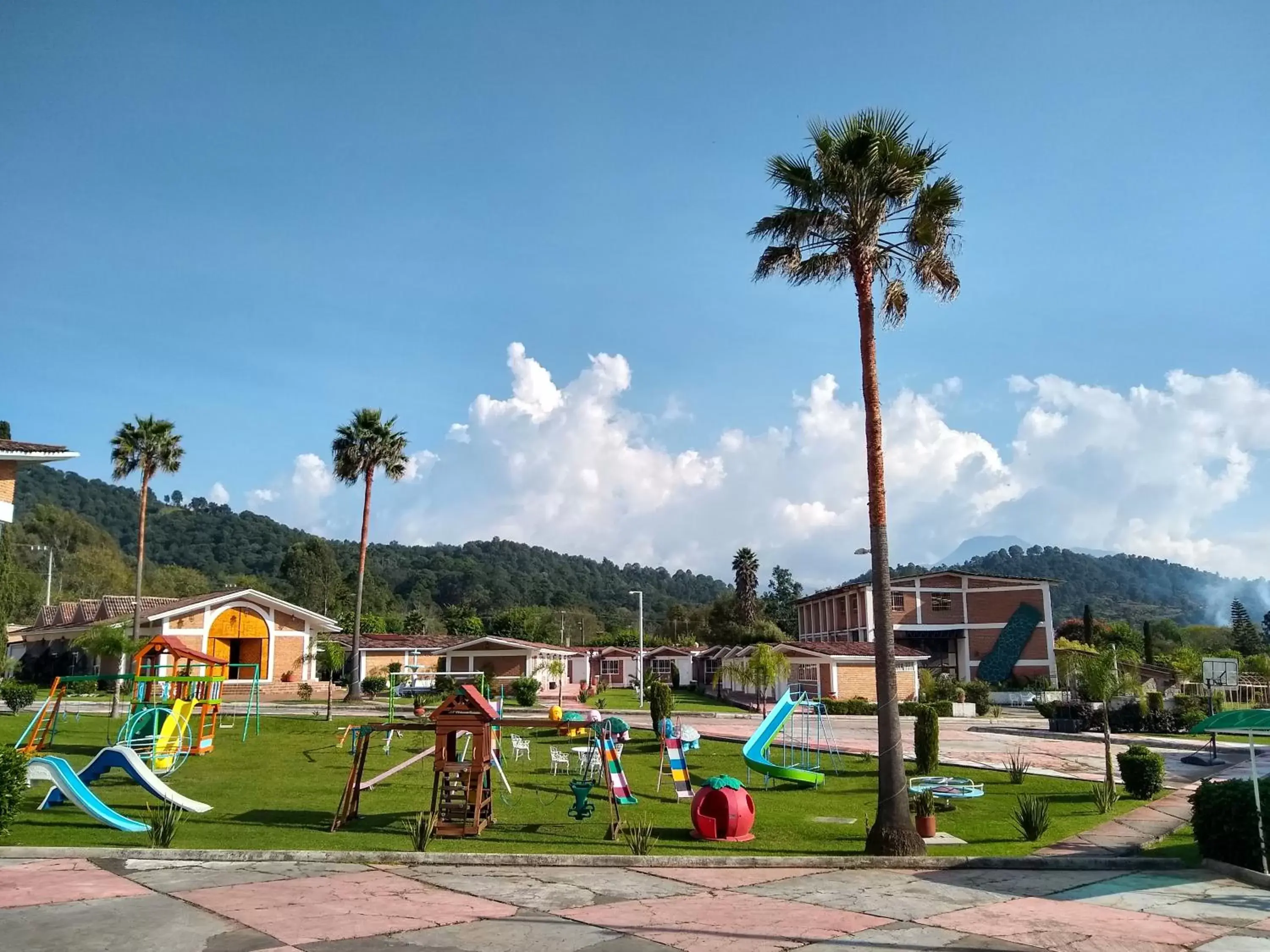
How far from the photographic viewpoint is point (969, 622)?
7462 centimetres

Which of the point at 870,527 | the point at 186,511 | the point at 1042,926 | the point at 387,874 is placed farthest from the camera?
the point at 186,511

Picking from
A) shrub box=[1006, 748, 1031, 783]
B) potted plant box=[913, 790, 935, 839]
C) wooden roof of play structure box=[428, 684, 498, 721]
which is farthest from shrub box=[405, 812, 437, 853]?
shrub box=[1006, 748, 1031, 783]

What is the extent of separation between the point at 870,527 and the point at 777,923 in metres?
7.34

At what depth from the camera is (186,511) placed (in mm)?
183750

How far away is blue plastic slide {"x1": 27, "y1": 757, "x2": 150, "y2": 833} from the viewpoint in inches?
625

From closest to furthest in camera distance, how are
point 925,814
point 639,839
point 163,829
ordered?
point 163,829, point 639,839, point 925,814

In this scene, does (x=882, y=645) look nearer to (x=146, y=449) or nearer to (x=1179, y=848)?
(x=1179, y=848)

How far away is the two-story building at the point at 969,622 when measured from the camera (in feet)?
236

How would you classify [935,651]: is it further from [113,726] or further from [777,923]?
[777,923]

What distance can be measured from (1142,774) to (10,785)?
2237cm

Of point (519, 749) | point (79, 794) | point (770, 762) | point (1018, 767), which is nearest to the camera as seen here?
point (79, 794)

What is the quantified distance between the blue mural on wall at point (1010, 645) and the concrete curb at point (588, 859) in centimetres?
6066

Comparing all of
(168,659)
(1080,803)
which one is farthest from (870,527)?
(168,659)

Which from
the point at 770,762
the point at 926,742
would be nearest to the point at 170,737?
the point at 770,762
